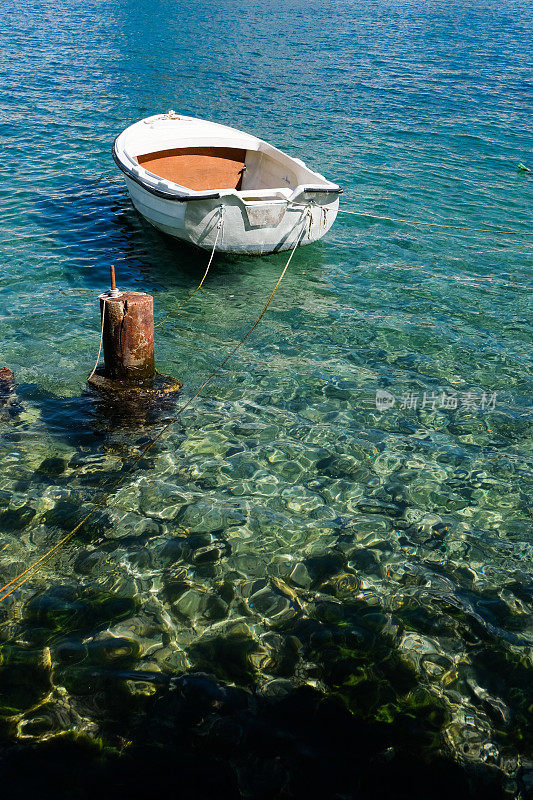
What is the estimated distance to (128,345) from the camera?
6.83 m

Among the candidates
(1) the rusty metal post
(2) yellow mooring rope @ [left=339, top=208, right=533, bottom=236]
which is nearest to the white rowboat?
(2) yellow mooring rope @ [left=339, top=208, right=533, bottom=236]

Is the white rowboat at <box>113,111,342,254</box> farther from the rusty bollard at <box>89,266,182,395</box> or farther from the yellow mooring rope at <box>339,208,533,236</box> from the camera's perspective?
the rusty bollard at <box>89,266,182,395</box>

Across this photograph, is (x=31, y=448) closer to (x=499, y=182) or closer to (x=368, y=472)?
(x=368, y=472)

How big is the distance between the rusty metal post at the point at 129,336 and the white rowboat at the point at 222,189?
11.8 ft

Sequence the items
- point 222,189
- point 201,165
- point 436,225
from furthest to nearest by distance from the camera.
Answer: point 201,165 → point 436,225 → point 222,189

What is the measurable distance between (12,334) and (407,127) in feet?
56.2

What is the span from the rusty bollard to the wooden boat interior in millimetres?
7246

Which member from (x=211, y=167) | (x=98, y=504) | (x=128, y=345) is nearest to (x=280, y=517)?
(x=98, y=504)

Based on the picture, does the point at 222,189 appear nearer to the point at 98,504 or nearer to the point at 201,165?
the point at 201,165

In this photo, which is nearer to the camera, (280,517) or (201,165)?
(280,517)

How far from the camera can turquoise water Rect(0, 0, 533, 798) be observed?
3789 millimetres

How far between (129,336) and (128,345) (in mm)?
110

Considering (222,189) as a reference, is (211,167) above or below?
below

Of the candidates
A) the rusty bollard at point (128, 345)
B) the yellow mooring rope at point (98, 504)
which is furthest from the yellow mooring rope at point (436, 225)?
the rusty bollard at point (128, 345)
